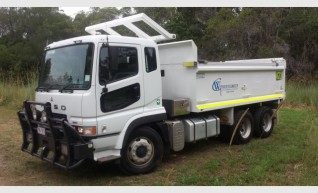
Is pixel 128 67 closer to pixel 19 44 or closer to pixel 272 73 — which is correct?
pixel 272 73

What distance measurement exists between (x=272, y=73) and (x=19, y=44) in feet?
113

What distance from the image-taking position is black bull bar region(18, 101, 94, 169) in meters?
5.21

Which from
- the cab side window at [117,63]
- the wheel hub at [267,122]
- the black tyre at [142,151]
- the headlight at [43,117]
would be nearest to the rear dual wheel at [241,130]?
the wheel hub at [267,122]

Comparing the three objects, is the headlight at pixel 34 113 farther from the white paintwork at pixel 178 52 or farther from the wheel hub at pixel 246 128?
the wheel hub at pixel 246 128

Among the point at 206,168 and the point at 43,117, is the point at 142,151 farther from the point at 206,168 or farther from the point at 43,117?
the point at 43,117

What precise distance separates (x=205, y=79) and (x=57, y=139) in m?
3.13

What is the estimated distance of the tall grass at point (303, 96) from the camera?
14700 millimetres

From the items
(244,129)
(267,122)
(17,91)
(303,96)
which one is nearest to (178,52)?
(244,129)

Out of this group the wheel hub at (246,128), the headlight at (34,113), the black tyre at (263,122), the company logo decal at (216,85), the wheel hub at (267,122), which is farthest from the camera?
the wheel hub at (267,122)

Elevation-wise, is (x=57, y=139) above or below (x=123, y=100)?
below

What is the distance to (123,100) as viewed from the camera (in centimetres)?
572

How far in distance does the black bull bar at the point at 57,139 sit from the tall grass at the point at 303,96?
38.1 ft

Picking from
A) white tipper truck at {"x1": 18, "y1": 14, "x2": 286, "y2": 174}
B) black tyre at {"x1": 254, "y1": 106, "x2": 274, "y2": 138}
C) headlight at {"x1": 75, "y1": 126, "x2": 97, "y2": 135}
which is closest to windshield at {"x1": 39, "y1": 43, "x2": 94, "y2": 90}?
white tipper truck at {"x1": 18, "y1": 14, "x2": 286, "y2": 174}

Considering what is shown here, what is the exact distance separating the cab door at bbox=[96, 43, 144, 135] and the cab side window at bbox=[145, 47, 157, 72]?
0.58ft
